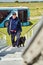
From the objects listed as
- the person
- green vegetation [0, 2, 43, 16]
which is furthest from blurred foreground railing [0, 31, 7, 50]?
green vegetation [0, 2, 43, 16]

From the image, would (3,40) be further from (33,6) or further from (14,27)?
(33,6)

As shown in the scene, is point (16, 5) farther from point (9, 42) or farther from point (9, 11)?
point (9, 42)

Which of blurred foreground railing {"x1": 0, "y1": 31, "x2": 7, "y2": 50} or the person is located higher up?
the person

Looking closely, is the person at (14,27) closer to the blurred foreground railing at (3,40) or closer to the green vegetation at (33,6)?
the blurred foreground railing at (3,40)

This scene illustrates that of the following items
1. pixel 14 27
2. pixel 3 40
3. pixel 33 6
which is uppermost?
pixel 33 6

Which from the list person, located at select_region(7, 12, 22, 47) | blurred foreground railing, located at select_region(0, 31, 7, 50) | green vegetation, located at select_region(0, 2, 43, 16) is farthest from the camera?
green vegetation, located at select_region(0, 2, 43, 16)

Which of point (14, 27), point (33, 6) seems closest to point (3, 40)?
point (14, 27)

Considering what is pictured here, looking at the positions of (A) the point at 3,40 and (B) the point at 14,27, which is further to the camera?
(A) the point at 3,40

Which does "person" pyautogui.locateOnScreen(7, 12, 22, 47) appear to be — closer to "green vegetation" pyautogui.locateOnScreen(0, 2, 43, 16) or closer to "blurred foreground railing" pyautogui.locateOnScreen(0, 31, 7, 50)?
"blurred foreground railing" pyautogui.locateOnScreen(0, 31, 7, 50)

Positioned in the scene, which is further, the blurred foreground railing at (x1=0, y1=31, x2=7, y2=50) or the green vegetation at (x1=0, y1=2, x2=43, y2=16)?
the green vegetation at (x1=0, y1=2, x2=43, y2=16)

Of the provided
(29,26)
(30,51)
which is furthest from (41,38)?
(29,26)

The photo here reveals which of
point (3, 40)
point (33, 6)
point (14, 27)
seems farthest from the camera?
point (33, 6)

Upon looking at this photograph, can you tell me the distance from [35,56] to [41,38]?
0.12 ft

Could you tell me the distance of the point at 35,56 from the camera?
464mm
